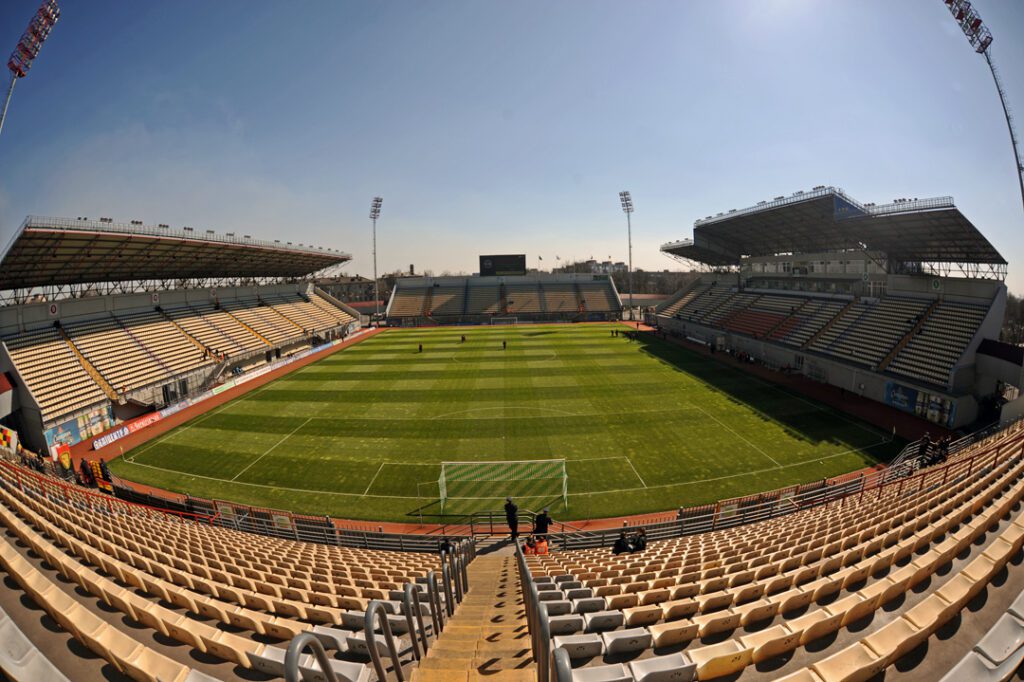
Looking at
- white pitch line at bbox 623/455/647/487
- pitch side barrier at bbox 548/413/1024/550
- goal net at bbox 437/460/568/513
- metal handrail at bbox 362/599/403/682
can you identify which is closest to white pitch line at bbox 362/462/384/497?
goal net at bbox 437/460/568/513

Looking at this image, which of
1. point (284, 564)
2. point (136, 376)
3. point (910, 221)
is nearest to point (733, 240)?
point (910, 221)

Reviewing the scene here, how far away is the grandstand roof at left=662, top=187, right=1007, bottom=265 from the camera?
27781mm

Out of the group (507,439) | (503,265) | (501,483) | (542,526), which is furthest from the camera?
(503,265)

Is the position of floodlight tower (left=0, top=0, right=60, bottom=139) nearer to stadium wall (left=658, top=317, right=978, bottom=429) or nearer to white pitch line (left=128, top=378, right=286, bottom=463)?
white pitch line (left=128, top=378, right=286, bottom=463)

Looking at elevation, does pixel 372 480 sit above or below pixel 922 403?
below

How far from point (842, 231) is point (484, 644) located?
4619 cm

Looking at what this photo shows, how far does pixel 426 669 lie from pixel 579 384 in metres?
30.0

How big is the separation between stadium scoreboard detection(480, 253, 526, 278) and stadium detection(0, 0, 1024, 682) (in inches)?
971

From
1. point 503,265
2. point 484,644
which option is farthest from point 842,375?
point 503,265

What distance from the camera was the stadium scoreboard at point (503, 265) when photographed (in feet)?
262

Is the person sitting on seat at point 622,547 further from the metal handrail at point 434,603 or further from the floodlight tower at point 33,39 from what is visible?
the floodlight tower at point 33,39

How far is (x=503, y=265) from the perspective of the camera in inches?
3167

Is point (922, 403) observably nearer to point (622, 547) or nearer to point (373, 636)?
point (622, 547)

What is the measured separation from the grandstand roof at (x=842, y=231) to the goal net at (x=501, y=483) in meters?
29.7
